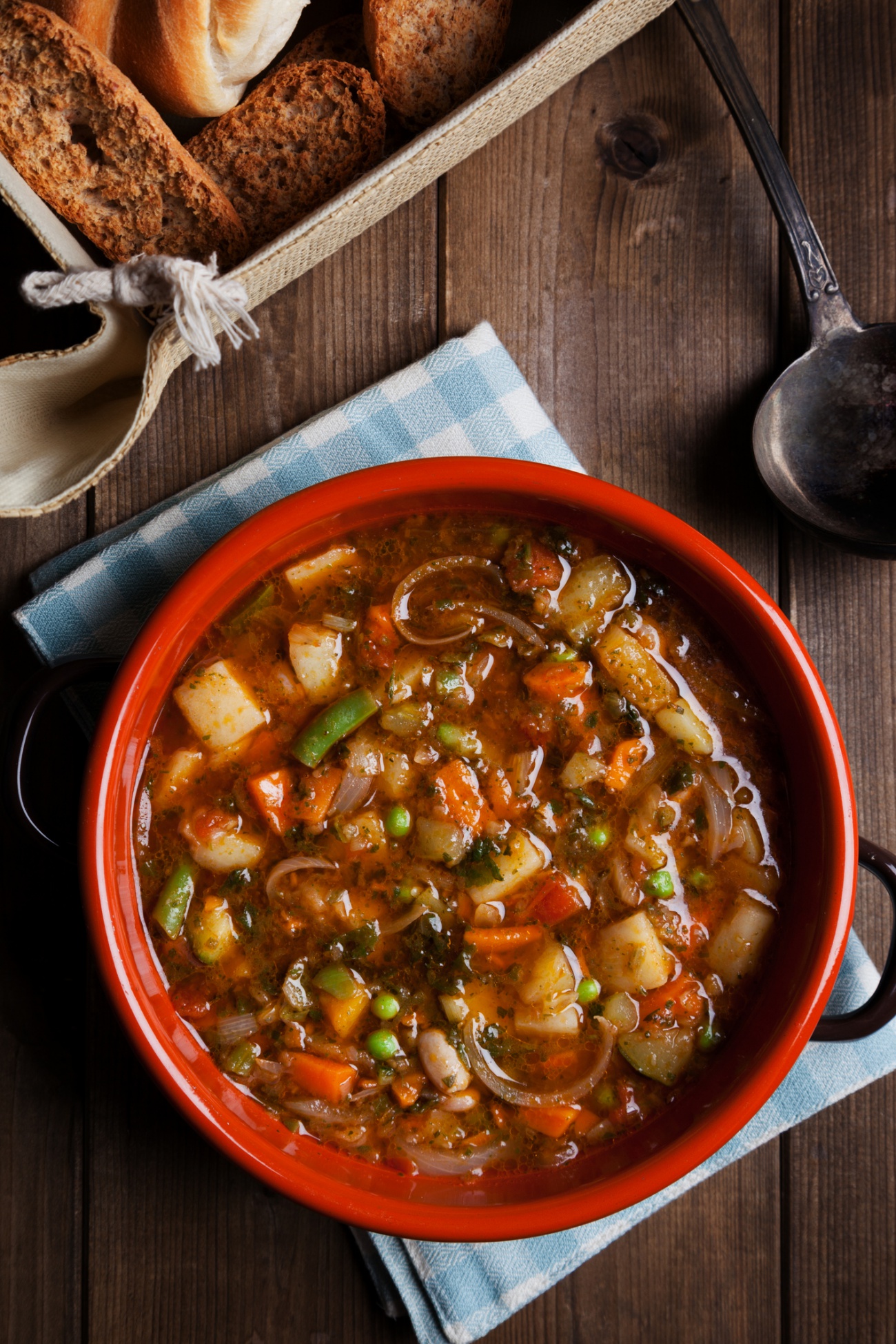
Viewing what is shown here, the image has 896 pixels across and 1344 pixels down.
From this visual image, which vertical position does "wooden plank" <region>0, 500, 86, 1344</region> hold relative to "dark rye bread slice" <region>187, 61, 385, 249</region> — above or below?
below

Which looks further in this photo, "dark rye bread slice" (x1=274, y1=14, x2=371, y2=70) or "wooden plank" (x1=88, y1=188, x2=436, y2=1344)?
"wooden plank" (x1=88, y1=188, x2=436, y2=1344)

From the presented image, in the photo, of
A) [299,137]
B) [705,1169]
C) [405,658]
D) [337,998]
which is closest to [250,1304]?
[337,998]

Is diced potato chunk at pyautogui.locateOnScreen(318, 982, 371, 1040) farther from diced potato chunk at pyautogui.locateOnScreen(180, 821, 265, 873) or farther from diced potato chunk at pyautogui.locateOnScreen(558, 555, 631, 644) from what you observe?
diced potato chunk at pyautogui.locateOnScreen(558, 555, 631, 644)

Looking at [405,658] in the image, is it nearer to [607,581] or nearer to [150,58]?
[607,581]

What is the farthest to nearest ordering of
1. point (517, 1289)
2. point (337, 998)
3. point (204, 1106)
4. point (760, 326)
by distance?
point (760, 326) → point (517, 1289) → point (337, 998) → point (204, 1106)

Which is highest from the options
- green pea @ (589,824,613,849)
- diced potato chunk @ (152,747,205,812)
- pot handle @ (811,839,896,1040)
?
diced potato chunk @ (152,747,205,812)

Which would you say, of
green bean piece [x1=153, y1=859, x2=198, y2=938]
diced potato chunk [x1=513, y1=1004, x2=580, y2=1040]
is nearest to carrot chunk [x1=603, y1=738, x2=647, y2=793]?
diced potato chunk [x1=513, y1=1004, x2=580, y2=1040]

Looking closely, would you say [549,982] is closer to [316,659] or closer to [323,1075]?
[323,1075]
